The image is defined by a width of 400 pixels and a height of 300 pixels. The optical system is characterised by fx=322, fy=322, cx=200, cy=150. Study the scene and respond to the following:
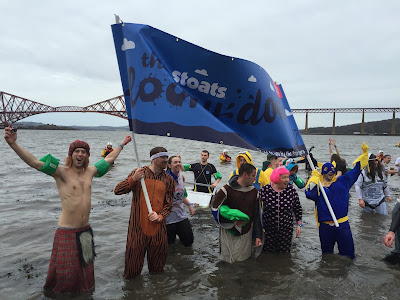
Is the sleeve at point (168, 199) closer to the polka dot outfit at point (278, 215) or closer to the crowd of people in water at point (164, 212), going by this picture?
the crowd of people in water at point (164, 212)

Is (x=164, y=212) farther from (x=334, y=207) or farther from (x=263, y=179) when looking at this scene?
(x=334, y=207)

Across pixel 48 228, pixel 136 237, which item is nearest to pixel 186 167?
pixel 48 228

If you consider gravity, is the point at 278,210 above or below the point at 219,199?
below

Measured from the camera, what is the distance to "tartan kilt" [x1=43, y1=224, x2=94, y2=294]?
380 cm

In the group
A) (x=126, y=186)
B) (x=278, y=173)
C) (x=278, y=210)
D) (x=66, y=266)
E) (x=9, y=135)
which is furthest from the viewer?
(x=278, y=210)

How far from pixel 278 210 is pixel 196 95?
2.23m

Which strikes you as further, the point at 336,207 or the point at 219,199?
the point at 336,207

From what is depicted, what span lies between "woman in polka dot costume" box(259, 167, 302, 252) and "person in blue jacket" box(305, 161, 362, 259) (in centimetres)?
34

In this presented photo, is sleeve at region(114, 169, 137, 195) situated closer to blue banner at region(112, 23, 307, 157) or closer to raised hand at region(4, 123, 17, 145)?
blue banner at region(112, 23, 307, 157)

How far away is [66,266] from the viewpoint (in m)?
3.81

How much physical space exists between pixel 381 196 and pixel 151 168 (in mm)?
7245

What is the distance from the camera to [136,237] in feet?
14.3

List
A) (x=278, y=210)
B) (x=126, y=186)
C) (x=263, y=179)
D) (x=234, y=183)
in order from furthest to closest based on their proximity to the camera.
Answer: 1. (x=263, y=179)
2. (x=278, y=210)
3. (x=234, y=183)
4. (x=126, y=186)

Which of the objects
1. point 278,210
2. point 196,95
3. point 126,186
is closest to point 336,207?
point 278,210
